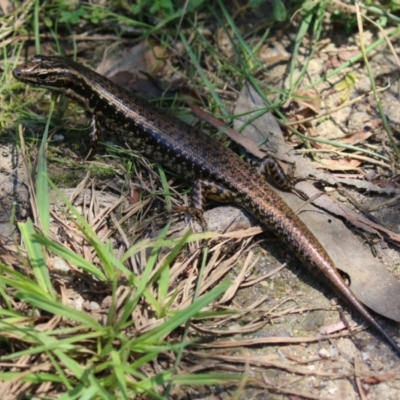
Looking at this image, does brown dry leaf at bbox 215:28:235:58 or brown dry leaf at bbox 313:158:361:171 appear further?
brown dry leaf at bbox 215:28:235:58

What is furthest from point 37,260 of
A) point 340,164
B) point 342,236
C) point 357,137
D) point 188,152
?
point 357,137

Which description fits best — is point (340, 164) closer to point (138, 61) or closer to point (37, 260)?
point (138, 61)

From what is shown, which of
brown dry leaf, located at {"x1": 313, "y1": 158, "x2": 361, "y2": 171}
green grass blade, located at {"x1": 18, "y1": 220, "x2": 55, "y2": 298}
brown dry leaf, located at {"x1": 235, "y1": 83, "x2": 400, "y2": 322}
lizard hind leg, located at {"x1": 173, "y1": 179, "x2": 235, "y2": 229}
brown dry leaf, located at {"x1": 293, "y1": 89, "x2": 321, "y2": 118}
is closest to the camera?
green grass blade, located at {"x1": 18, "y1": 220, "x2": 55, "y2": 298}

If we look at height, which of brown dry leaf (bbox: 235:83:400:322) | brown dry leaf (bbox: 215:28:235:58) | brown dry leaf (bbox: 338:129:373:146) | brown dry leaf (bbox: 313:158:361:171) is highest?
brown dry leaf (bbox: 215:28:235:58)

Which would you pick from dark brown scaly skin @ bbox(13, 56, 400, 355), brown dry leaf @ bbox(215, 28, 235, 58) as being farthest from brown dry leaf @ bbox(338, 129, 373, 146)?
brown dry leaf @ bbox(215, 28, 235, 58)

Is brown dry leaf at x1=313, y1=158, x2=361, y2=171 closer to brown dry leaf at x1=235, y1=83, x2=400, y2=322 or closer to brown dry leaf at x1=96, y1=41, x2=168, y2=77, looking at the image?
brown dry leaf at x1=235, y1=83, x2=400, y2=322

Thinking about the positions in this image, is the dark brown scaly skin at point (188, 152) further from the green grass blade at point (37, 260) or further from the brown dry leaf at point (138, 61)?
the green grass blade at point (37, 260)
